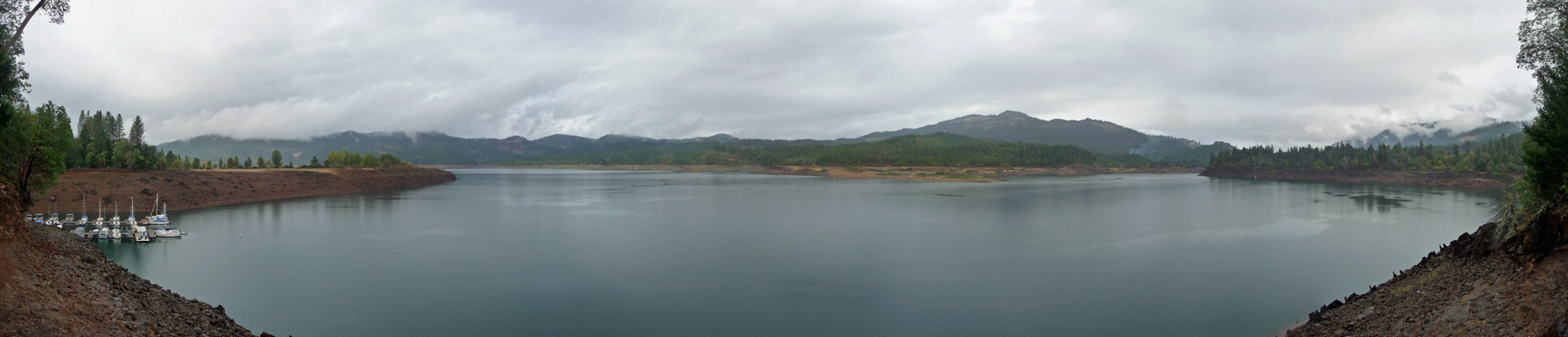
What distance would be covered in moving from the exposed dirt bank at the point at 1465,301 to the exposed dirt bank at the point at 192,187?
38999mm

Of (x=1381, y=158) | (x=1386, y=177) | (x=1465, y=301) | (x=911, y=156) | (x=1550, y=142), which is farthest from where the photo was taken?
(x=911, y=156)

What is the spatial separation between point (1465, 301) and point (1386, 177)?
88.9 metres

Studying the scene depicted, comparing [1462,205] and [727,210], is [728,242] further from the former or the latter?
[1462,205]

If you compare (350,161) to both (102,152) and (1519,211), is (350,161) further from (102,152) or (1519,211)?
(1519,211)

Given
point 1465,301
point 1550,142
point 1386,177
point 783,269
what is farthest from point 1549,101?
point 1386,177

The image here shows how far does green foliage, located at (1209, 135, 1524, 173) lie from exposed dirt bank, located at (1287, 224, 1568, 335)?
56.1 meters

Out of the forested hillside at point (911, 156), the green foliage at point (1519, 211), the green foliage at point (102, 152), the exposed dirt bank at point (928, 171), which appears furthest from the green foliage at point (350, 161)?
the green foliage at point (1519, 211)

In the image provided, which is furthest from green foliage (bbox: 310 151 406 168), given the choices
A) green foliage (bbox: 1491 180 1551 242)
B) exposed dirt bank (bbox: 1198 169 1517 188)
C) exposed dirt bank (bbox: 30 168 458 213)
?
exposed dirt bank (bbox: 1198 169 1517 188)

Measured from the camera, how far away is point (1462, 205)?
4006 centimetres

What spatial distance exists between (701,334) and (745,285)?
3.79m

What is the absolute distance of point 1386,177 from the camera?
7662 centimetres

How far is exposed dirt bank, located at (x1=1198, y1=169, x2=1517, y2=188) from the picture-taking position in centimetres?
6174

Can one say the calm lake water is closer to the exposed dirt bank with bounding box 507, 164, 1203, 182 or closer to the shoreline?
the shoreline

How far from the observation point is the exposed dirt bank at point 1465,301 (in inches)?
300
